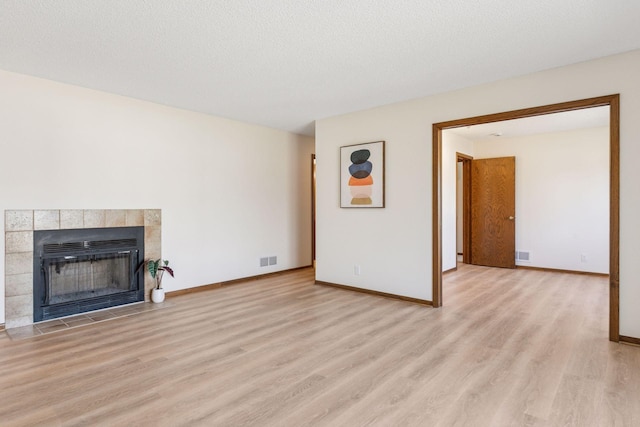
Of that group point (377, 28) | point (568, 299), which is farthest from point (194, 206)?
point (568, 299)

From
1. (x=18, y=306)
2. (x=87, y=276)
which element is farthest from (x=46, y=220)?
(x=18, y=306)

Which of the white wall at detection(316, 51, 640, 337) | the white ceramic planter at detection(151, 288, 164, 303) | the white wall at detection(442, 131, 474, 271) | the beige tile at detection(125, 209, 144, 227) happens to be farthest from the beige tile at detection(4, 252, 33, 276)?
the white wall at detection(442, 131, 474, 271)

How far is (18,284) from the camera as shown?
3521mm

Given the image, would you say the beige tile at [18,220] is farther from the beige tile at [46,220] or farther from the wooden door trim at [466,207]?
the wooden door trim at [466,207]

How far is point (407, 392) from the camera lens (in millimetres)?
2256

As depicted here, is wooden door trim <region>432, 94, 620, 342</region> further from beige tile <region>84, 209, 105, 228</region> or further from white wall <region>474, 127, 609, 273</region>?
beige tile <region>84, 209, 105, 228</region>

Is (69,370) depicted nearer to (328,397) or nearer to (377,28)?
(328,397)

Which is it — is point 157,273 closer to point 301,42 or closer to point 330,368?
point 330,368

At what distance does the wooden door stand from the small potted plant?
18.6 ft

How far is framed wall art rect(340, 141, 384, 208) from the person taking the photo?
4711 mm

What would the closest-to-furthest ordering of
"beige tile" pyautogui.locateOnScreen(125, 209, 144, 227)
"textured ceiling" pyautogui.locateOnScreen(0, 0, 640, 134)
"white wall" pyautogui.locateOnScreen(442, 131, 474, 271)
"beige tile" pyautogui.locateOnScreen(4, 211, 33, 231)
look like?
1. "textured ceiling" pyautogui.locateOnScreen(0, 0, 640, 134)
2. "beige tile" pyautogui.locateOnScreen(4, 211, 33, 231)
3. "beige tile" pyautogui.locateOnScreen(125, 209, 144, 227)
4. "white wall" pyautogui.locateOnScreen(442, 131, 474, 271)

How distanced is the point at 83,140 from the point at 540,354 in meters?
4.86

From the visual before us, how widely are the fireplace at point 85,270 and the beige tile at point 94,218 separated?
6 cm

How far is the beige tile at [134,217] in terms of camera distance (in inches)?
170
